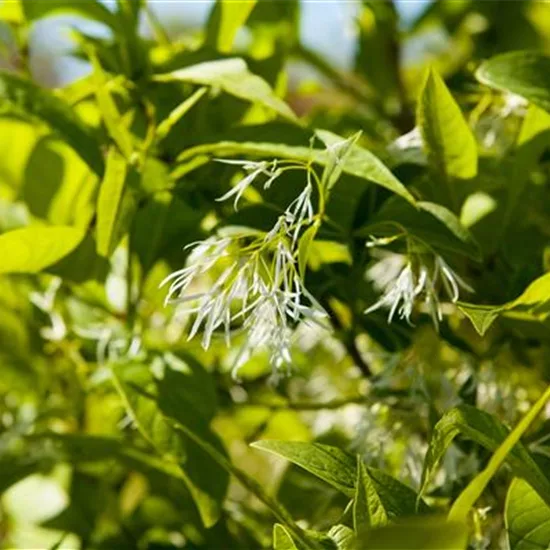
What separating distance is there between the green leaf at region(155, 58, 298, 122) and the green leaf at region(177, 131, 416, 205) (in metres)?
0.01

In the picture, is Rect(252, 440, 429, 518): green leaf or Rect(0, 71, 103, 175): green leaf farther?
Rect(0, 71, 103, 175): green leaf

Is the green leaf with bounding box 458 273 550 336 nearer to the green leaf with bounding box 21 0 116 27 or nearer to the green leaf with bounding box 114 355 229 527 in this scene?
the green leaf with bounding box 114 355 229 527

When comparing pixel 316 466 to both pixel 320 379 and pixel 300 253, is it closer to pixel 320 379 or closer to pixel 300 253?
pixel 300 253

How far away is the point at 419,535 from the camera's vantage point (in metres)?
0.20

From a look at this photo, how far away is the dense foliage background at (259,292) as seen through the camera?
35 cm

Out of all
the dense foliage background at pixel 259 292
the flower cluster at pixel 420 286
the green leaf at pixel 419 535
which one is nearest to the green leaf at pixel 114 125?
the dense foliage background at pixel 259 292

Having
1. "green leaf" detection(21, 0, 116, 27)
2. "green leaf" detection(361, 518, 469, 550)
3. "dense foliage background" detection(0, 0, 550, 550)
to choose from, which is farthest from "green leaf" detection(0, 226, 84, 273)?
"green leaf" detection(361, 518, 469, 550)

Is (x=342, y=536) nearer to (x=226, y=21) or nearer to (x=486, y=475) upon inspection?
(x=486, y=475)

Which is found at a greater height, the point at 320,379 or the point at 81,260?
the point at 81,260

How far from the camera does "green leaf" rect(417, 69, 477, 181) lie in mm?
382

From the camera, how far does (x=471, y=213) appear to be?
0.44 m

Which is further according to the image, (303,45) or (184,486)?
(303,45)

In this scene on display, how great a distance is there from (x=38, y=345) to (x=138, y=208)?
13cm

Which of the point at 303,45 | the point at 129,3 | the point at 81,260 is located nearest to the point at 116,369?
the point at 81,260
